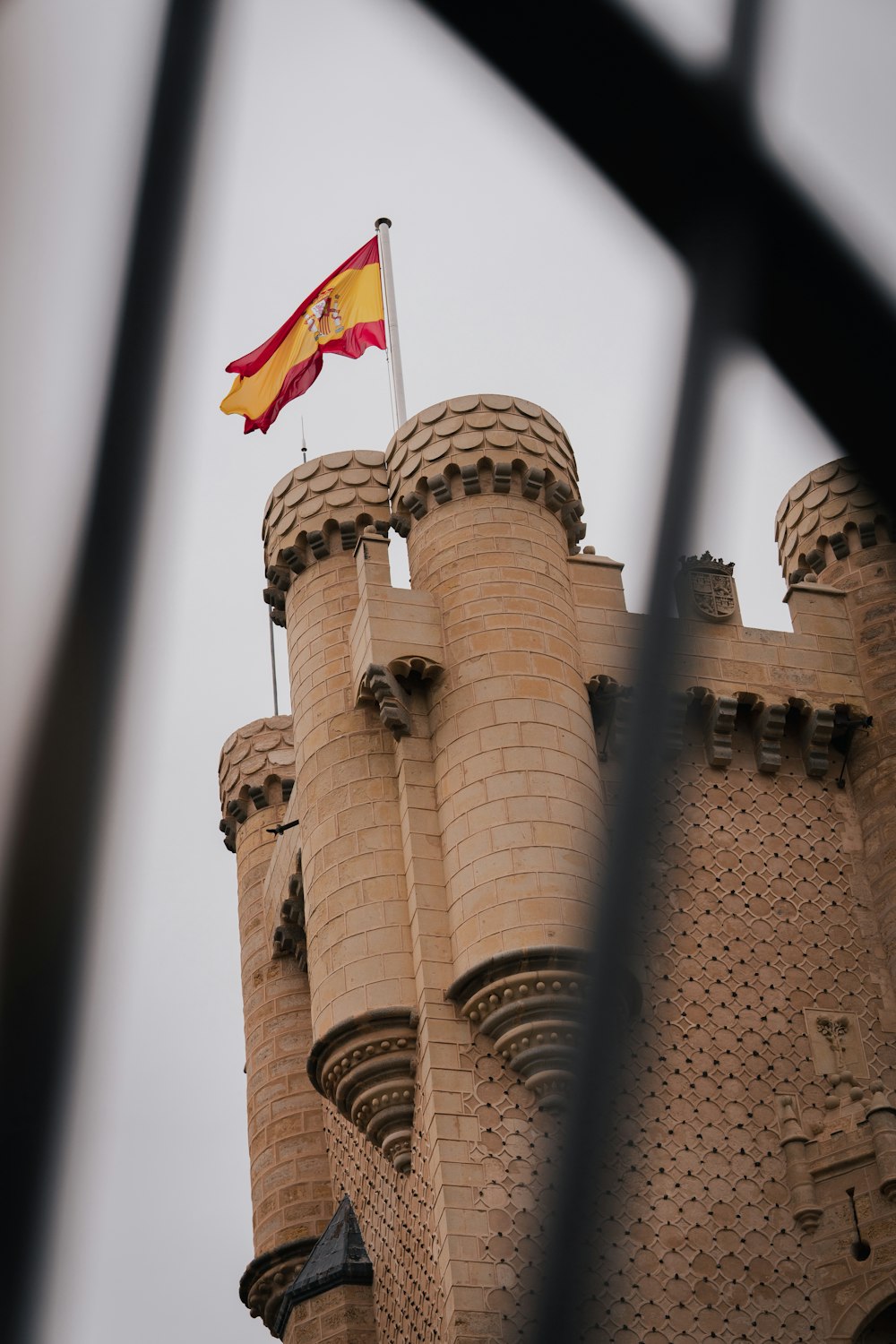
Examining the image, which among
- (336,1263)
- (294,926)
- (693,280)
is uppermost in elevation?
(294,926)

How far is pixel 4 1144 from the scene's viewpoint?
1292mm

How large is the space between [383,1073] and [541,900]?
A: 6.77 feet

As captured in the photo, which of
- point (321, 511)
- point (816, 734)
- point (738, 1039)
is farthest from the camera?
point (321, 511)

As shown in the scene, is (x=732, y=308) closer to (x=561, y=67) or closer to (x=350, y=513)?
(x=561, y=67)

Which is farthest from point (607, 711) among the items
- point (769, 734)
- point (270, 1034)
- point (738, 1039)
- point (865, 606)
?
point (270, 1034)

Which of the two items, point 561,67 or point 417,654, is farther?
point 417,654

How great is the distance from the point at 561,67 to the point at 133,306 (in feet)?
1.38

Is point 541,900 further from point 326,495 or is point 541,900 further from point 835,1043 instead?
point 326,495

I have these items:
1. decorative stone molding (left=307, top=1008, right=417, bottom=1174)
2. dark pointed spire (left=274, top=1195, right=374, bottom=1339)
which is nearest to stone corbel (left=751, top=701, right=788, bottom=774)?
decorative stone molding (left=307, top=1008, right=417, bottom=1174)

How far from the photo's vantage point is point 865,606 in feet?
63.3

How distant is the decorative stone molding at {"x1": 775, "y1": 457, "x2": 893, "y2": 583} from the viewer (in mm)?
19703

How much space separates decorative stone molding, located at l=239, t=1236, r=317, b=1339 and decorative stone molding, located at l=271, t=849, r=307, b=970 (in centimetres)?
345

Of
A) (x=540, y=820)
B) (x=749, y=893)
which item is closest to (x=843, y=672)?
(x=749, y=893)

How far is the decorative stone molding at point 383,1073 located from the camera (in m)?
15.5
